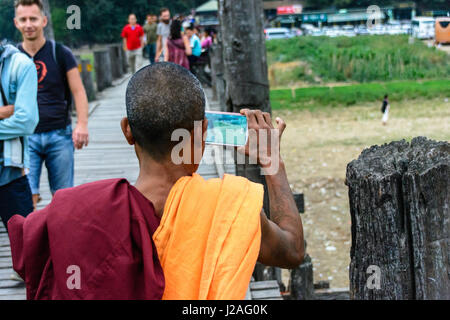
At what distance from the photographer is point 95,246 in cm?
179

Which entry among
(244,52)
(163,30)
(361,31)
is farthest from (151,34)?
(361,31)

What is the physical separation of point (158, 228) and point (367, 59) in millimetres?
21910

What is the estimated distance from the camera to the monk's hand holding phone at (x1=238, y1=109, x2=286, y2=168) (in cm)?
228

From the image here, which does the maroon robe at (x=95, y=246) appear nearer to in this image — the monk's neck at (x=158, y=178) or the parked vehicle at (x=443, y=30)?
the monk's neck at (x=158, y=178)

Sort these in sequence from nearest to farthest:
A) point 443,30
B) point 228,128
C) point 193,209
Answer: point 193,209 < point 228,128 < point 443,30

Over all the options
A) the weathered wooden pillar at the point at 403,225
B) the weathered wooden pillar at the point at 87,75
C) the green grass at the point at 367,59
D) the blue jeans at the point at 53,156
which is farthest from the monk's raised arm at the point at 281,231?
the green grass at the point at 367,59

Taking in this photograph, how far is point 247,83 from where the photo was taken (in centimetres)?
450

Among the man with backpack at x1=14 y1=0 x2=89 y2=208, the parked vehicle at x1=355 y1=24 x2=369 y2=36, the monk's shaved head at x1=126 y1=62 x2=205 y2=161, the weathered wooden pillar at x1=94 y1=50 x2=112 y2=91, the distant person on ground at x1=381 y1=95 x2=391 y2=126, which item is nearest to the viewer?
the monk's shaved head at x1=126 y1=62 x2=205 y2=161

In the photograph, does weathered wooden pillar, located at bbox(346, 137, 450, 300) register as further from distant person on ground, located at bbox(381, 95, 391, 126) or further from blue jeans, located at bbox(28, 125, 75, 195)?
distant person on ground, located at bbox(381, 95, 391, 126)

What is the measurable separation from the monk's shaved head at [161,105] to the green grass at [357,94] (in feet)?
57.8

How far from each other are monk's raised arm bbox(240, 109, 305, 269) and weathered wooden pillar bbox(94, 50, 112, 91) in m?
14.1

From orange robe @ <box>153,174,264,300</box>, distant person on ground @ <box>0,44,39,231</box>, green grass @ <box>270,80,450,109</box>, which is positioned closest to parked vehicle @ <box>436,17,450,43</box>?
distant person on ground @ <box>0,44,39,231</box>

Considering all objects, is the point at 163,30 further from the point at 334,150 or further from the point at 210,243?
the point at 210,243

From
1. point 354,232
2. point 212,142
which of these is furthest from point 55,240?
point 354,232
